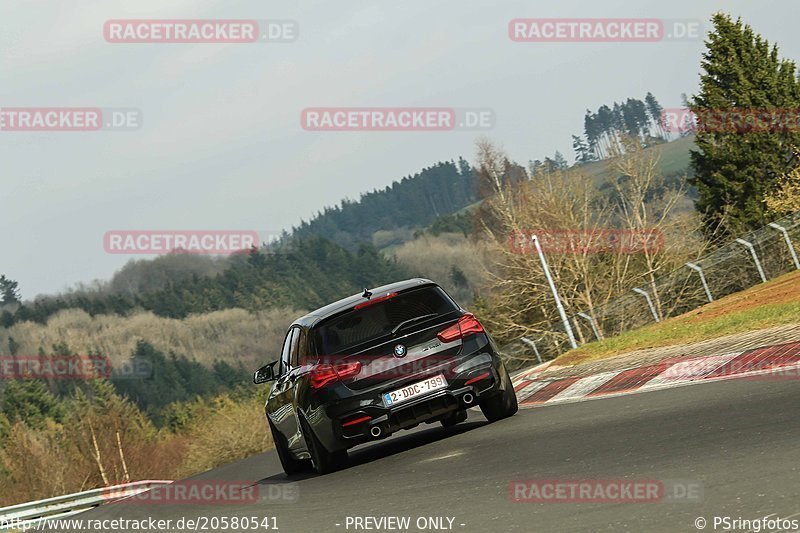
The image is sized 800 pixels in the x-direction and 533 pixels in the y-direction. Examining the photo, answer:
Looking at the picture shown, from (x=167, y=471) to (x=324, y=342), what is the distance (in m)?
60.0

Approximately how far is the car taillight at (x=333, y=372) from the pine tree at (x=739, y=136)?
43.4 m

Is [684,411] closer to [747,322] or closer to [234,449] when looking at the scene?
[747,322]

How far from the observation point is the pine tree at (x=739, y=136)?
53.2 metres

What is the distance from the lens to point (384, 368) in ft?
38.1

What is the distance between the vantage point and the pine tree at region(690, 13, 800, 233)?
53.2 m

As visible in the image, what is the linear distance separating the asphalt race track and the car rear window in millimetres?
1339

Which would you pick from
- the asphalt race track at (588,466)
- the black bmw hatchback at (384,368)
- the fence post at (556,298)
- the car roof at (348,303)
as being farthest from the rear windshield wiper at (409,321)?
the fence post at (556,298)

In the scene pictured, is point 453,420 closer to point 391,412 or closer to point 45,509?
point 391,412

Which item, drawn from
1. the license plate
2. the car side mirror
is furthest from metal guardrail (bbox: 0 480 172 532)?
the license plate

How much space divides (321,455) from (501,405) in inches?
91.1

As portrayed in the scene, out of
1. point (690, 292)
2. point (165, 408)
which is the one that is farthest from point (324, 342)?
point (165, 408)

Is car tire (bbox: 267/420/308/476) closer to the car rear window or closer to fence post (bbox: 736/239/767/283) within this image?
the car rear window

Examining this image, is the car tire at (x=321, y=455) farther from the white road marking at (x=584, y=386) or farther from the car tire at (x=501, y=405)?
the white road marking at (x=584, y=386)

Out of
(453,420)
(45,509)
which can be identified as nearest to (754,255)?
(453,420)
